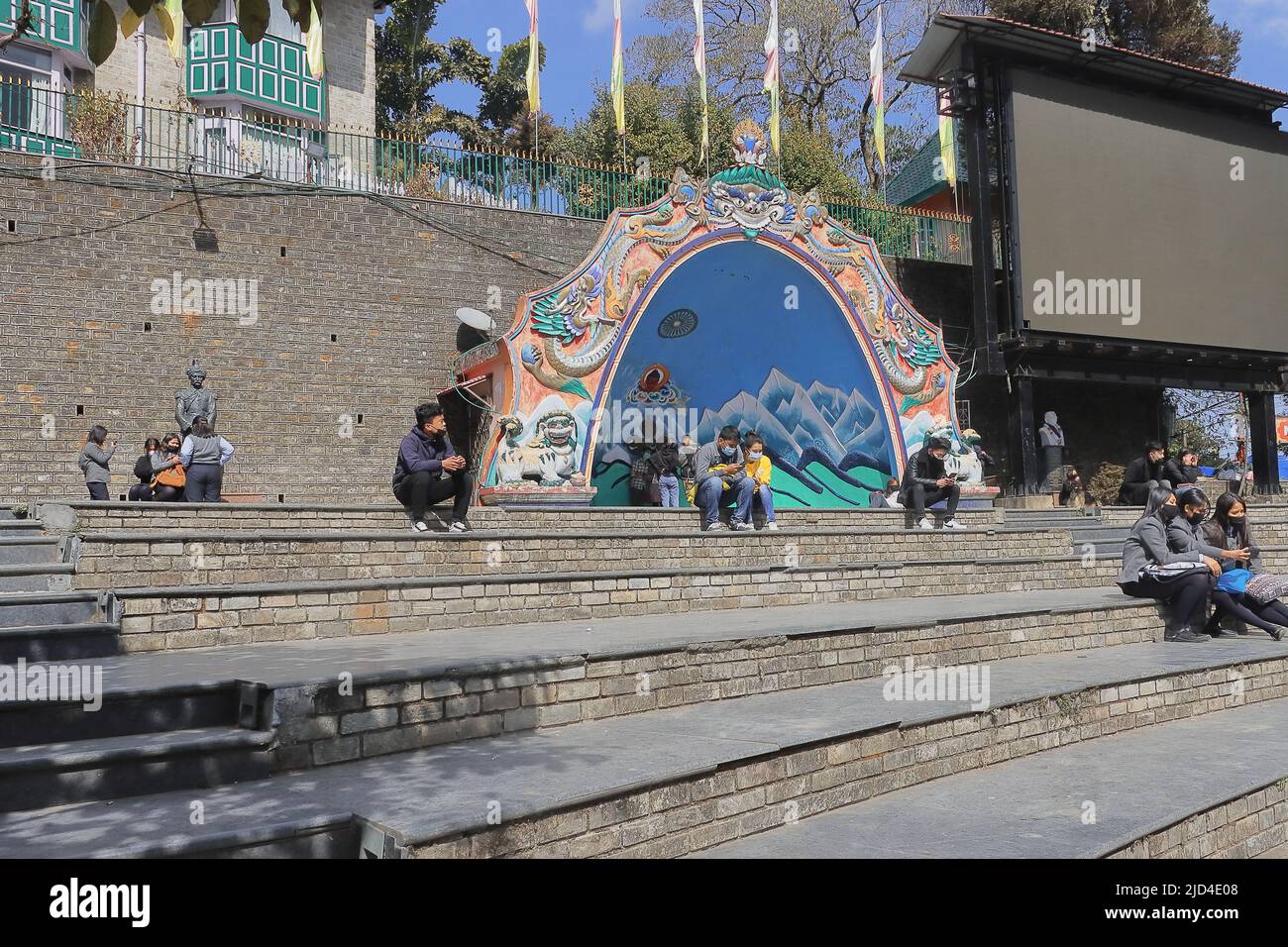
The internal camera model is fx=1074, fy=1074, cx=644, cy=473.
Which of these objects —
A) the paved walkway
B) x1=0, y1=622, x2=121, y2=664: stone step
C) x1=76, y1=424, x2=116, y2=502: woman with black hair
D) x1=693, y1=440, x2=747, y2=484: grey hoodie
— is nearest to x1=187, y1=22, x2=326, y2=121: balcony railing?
x1=76, y1=424, x2=116, y2=502: woman with black hair

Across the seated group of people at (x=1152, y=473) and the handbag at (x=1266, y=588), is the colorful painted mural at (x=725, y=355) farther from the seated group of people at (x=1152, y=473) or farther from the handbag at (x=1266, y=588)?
the handbag at (x=1266, y=588)

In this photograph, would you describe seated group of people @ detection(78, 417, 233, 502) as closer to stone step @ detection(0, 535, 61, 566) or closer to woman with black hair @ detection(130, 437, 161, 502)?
woman with black hair @ detection(130, 437, 161, 502)

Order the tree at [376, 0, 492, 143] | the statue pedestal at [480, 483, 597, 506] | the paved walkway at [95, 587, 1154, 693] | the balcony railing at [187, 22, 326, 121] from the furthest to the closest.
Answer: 1. the tree at [376, 0, 492, 143]
2. the balcony railing at [187, 22, 326, 121]
3. the statue pedestal at [480, 483, 597, 506]
4. the paved walkway at [95, 587, 1154, 693]

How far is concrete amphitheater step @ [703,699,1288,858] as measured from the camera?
4.75 meters

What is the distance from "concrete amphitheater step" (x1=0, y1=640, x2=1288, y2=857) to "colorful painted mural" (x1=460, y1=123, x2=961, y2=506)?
27.6ft

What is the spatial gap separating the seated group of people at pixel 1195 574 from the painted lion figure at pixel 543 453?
727 centimetres

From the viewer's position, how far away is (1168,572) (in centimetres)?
1038

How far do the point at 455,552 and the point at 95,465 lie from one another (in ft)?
21.9

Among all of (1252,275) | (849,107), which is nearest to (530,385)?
(1252,275)

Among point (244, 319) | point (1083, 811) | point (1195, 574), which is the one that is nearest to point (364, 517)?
point (244, 319)

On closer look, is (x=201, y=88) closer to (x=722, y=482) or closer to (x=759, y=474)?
(x=759, y=474)

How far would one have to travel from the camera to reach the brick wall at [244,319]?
15.0 meters

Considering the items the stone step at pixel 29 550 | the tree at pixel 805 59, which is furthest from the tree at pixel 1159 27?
the stone step at pixel 29 550

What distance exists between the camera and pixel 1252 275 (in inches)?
890
